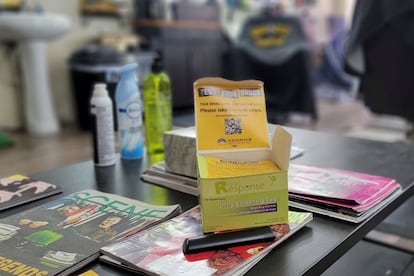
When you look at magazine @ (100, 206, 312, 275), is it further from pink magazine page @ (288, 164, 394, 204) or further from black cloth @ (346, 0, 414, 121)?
black cloth @ (346, 0, 414, 121)

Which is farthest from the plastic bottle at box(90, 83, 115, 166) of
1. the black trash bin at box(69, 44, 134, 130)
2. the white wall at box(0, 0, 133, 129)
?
the white wall at box(0, 0, 133, 129)

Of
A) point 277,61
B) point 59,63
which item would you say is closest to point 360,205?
point 277,61

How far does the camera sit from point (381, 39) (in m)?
1.88

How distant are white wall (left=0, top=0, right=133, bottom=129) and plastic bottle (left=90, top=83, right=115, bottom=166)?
2690 mm

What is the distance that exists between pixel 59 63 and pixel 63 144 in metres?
0.99

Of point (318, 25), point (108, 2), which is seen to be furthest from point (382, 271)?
point (318, 25)

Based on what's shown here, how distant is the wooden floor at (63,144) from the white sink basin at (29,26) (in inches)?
27.5

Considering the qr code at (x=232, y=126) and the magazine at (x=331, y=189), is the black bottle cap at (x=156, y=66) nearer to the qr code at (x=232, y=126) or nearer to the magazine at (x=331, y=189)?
the magazine at (x=331, y=189)

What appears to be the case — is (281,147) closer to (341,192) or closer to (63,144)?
Answer: (341,192)

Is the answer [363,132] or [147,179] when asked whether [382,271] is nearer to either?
[147,179]

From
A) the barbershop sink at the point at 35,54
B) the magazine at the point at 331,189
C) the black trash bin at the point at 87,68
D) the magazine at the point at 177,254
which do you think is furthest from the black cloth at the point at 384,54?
the barbershop sink at the point at 35,54

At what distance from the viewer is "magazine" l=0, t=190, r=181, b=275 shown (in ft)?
1.93

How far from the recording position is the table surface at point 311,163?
606 mm

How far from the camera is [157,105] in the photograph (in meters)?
1.10
